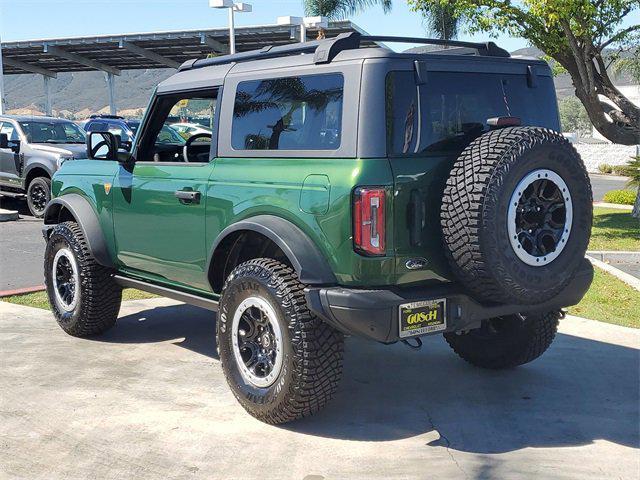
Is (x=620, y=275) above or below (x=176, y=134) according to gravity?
below

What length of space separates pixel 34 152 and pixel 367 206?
11810mm

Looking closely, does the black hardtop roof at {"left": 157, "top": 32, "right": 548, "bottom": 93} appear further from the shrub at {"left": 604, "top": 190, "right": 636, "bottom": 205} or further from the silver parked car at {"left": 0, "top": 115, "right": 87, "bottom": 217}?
the shrub at {"left": 604, "top": 190, "right": 636, "bottom": 205}

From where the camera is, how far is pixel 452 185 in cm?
406

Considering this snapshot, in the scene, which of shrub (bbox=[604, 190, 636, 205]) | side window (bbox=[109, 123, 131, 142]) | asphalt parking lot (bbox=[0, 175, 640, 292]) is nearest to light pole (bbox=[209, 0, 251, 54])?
side window (bbox=[109, 123, 131, 142])

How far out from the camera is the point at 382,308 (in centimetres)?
397

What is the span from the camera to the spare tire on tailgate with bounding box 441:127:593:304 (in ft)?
13.0

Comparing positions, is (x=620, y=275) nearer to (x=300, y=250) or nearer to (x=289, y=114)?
(x=289, y=114)

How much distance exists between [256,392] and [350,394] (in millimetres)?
775

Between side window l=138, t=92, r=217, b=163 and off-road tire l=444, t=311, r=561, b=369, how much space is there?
226 cm

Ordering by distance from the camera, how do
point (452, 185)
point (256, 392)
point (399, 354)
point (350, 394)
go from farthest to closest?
point (399, 354) → point (350, 394) → point (256, 392) → point (452, 185)

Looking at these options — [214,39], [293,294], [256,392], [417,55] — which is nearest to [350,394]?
[256,392]

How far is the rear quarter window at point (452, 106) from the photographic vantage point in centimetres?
416

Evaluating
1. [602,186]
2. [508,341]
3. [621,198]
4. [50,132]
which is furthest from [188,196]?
[602,186]

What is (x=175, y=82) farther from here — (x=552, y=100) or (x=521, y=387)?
(x=521, y=387)
